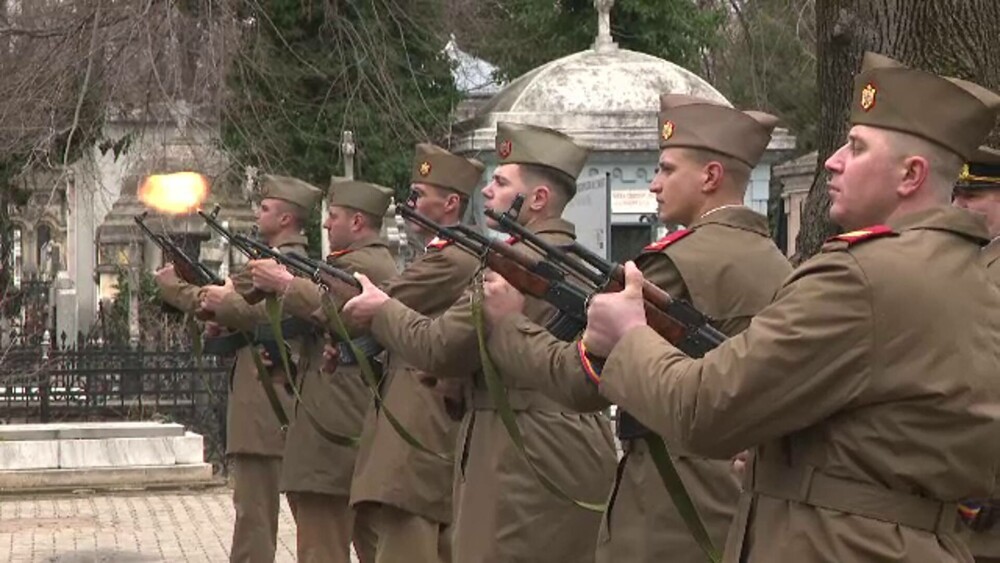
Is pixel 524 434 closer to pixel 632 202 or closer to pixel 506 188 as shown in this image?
pixel 506 188

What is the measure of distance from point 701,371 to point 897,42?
4.06m

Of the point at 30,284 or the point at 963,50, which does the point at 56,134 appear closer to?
the point at 963,50

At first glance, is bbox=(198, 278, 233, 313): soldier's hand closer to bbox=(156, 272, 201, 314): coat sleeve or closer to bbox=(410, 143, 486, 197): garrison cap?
bbox=(156, 272, 201, 314): coat sleeve

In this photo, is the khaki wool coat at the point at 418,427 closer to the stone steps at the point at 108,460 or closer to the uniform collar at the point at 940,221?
the uniform collar at the point at 940,221

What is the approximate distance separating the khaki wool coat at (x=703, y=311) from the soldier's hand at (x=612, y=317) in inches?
35.5

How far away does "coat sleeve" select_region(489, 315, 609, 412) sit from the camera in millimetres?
6195

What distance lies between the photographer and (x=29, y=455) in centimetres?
1652

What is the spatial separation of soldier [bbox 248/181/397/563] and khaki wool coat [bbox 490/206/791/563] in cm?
432

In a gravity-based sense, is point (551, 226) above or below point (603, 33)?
below

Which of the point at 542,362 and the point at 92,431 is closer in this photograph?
the point at 542,362

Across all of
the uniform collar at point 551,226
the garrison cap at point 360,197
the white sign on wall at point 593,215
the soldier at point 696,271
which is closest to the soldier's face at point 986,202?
the soldier at point 696,271

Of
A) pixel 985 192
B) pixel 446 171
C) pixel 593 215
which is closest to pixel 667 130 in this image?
pixel 985 192

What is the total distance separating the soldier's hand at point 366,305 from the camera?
8133 mm

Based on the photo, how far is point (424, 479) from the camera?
8.98 meters
